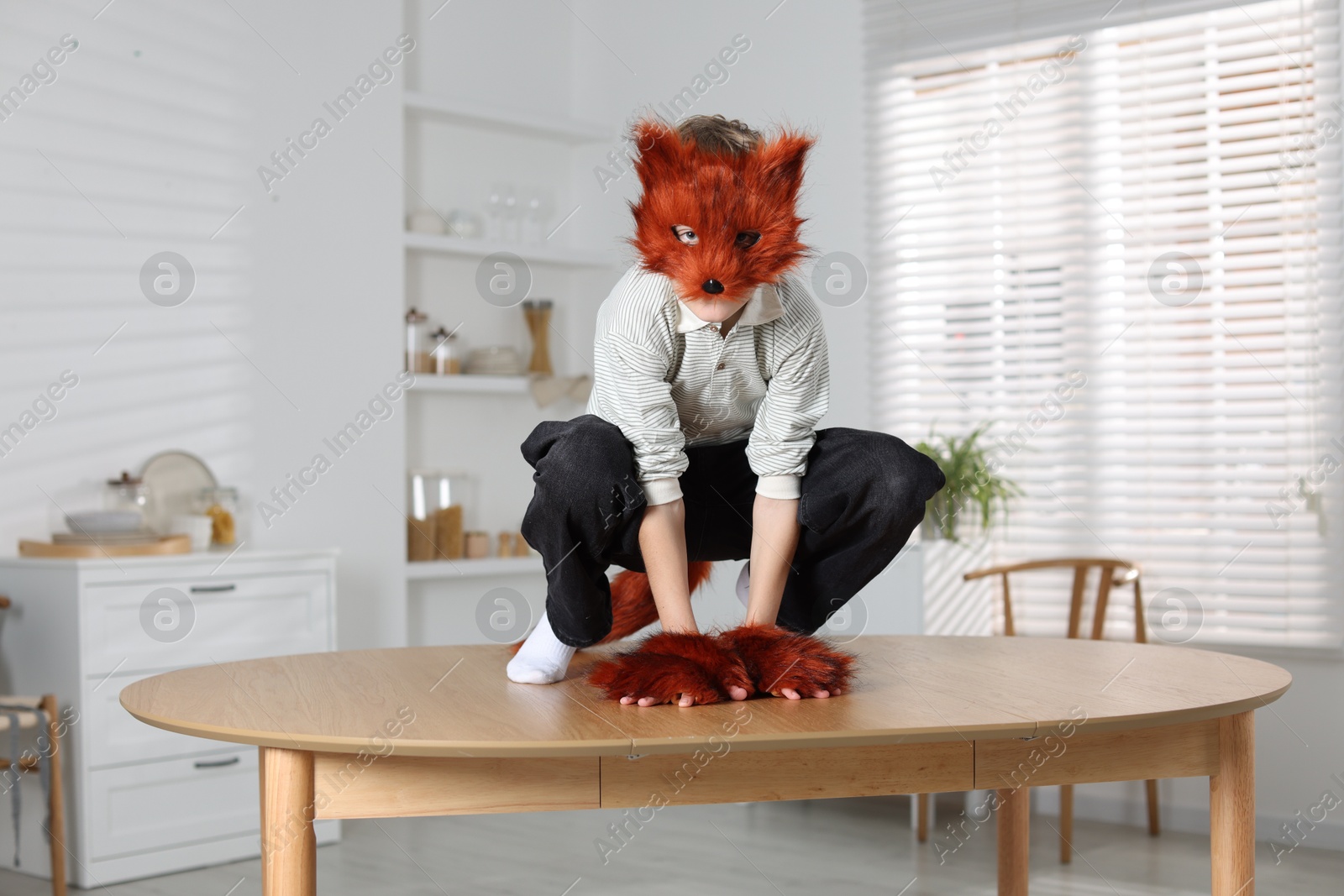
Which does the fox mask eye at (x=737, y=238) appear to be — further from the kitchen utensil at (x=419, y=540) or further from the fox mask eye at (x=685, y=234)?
the kitchen utensil at (x=419, y=540)

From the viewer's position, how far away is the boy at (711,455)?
4.50 ft

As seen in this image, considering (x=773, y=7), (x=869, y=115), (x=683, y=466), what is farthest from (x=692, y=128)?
(x=773, y=7)

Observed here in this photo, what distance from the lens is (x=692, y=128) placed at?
1447 mm

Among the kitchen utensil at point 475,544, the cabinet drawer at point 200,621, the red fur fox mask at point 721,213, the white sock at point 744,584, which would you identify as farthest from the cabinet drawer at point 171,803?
the red fur fox mask at point 721,213

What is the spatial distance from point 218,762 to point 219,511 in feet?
2.25

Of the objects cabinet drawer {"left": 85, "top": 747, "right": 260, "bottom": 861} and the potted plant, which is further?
the potted plant

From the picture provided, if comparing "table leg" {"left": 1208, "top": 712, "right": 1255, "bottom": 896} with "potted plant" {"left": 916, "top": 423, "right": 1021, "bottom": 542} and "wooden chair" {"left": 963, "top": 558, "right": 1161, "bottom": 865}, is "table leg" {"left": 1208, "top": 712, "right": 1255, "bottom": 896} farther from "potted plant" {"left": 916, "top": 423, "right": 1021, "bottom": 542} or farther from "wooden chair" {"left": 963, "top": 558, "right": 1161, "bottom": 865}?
"potted plant" {"left": 916, "top": 423, "right": 1021, "bottom": 542}

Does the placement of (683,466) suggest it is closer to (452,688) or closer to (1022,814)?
(452,688)

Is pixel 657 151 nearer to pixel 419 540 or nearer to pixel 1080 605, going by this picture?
pixel 1080 605

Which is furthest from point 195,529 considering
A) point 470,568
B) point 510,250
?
point 510,250

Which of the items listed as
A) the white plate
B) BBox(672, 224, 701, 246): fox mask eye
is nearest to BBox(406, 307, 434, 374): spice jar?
the white plate

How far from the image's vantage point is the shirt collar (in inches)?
57.3

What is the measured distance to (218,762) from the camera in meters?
3.08

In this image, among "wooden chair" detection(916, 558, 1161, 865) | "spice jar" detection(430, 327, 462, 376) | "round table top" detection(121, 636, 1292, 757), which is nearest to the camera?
"round table top" detection(121, 636, 1292, 757)
